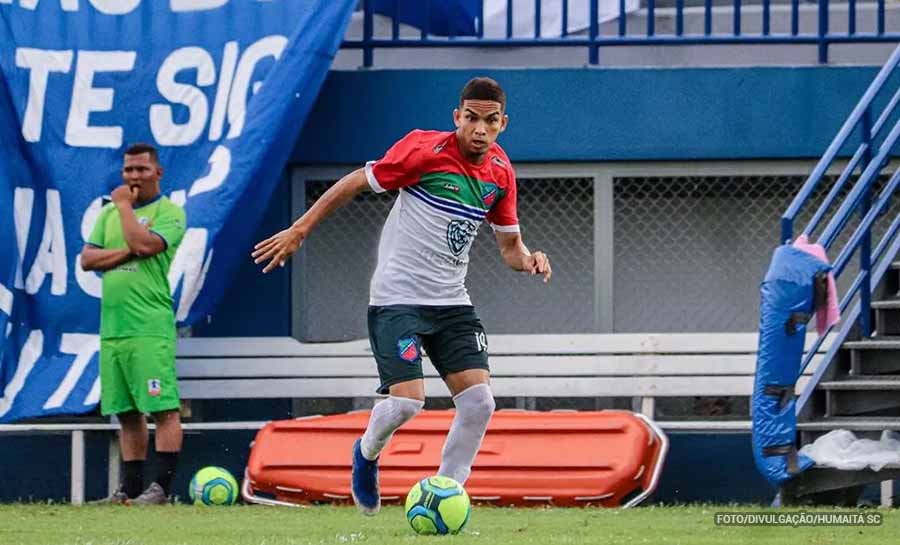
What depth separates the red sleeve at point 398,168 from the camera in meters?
8.20

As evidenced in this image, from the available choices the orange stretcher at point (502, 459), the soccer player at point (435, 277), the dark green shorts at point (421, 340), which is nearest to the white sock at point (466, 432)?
the soccer player at point (435, 277)

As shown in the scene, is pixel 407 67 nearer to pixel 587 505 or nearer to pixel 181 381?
pixel 181 381

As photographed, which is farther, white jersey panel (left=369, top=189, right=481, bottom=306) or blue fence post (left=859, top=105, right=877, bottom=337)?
blue fence post (left=859, top=105, right=877, bottom=337)

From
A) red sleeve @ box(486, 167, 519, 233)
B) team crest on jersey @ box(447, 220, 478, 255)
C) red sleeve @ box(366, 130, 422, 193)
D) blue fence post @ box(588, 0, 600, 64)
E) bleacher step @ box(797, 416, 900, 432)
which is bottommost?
bleacher step @ box(797, 416, 900, 432)

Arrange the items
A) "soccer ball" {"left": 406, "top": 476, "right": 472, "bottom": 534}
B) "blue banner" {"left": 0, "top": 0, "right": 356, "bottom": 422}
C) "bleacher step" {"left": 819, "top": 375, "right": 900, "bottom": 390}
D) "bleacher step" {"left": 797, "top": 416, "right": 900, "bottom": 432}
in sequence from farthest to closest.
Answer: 1. "blue banner" {"left": 0, "top": 0, "right": 356, "bottom": 422}
2. "bleacher step" {"left": 819, "top": 375, "right": 900, "bottom": 390}
3. "bleacher step" {"left": 797, "top": 416, "right": 900, "bottom": 432}
4. "soccer ball" {"left": 406, "top": 476, "right": 472, "bottom": 534}

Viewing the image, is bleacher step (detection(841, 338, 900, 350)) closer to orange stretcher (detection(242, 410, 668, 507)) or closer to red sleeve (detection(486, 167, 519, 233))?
orange stretcher (detection(242, 410, 668, 507))

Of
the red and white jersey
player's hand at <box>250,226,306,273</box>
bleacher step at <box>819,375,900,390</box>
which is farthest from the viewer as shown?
bleacher step at <box>819,375,900,390</box>

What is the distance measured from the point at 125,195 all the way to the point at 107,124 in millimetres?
932

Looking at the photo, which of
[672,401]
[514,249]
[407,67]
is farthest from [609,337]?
[514,249]

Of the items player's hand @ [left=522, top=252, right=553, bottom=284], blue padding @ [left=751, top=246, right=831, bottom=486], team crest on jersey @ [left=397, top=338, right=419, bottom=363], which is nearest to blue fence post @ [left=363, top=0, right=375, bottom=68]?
blue padding @ [left=751, top=246, right=831, bottom=486]

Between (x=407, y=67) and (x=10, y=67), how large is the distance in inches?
109

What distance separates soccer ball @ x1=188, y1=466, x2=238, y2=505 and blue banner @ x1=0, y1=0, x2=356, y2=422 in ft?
3.41

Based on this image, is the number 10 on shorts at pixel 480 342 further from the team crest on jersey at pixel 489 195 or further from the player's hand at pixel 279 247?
the player's hand at pixel 279 247

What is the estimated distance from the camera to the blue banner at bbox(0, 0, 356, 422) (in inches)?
475
